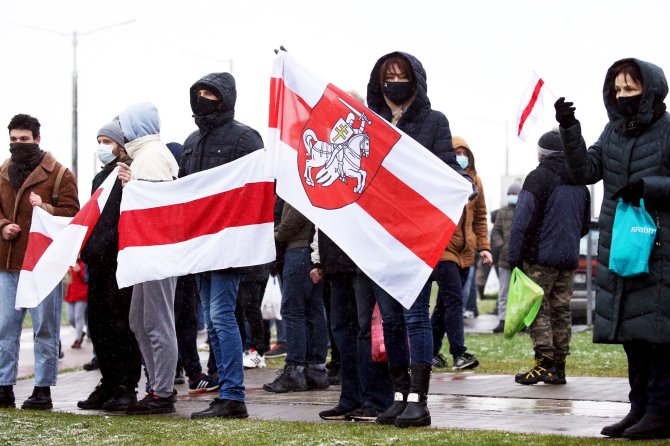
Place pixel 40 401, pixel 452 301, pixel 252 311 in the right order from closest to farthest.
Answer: pixel 40 401
pixel 452 301
pixel 252 311

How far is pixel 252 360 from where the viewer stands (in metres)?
12.7

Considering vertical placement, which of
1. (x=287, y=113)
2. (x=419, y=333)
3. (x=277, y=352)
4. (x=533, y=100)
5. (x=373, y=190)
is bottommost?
(x=277, y=352)

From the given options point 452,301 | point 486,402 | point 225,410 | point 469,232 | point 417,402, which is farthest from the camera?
point 469,232

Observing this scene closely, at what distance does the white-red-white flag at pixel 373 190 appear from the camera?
747 cm

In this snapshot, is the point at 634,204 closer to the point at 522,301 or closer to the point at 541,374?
the point at 522,301

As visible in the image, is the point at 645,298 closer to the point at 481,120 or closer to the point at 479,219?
the point at 479,219

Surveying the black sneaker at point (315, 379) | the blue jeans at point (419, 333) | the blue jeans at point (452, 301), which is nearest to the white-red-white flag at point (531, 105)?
the blue jeans at point (452, 301)

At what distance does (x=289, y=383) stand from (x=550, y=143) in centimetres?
300

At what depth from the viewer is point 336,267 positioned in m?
7.90

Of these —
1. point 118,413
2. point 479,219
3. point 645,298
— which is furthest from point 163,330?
point 479,219

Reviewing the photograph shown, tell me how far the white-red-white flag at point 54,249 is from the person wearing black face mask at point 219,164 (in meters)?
0.89

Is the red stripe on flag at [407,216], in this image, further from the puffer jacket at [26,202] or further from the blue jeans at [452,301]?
the blue jeans at [452,301]

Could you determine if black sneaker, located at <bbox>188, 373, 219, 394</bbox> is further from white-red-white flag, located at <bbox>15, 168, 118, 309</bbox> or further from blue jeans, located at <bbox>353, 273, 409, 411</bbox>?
blue jeans, located at <bbox>353, 273, 409, 411</bbox>

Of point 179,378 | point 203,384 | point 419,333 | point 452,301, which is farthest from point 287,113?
point 452,301
